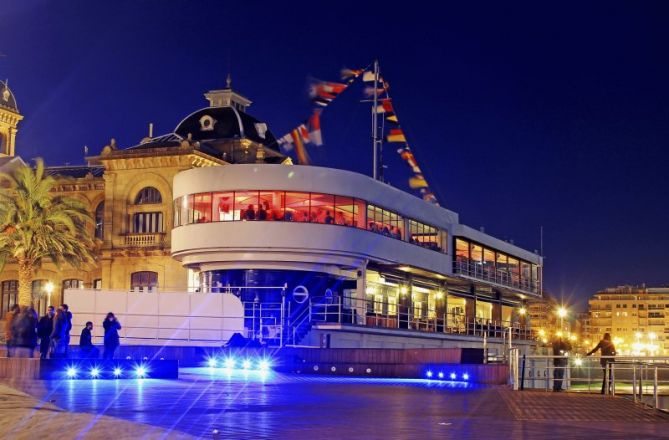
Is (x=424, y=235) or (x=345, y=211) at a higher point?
(x=345, y=211)

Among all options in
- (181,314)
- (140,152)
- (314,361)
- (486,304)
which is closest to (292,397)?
(314,361)

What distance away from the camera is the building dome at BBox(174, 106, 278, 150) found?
69625mm

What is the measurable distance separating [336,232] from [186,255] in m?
6.57

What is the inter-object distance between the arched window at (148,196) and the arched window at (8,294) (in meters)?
10.3

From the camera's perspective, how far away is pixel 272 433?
45.8ft

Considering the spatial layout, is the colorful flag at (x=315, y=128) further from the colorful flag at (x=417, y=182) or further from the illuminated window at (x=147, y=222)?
the illuminated window at (x=147, y=222)

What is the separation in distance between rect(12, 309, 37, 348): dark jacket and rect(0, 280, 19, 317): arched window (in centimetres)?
3888

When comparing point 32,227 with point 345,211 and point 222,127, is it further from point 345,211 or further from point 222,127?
point 222,127

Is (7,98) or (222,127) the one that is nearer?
(222,127)

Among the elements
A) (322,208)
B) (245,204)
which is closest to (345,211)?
(322,208)

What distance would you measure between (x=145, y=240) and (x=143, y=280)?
229cm

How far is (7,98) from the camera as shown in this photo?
97938mm

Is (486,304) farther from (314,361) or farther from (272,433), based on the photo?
(272,433)

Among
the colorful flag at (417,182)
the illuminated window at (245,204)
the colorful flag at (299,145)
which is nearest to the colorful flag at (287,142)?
the colorful flag at (299,145)
